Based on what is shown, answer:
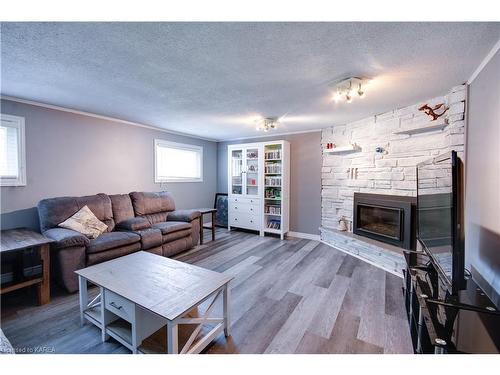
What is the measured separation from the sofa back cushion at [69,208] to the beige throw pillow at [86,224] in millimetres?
76

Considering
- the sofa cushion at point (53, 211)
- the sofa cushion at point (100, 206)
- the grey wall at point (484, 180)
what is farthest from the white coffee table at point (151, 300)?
the grey wall at point (484, 180)

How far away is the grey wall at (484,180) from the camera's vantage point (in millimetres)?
1487

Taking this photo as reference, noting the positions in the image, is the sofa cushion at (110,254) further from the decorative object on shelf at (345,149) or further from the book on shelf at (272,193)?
the decorative object on shelf at (345,149)

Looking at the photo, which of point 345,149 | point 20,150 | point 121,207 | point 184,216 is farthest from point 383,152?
point 20,150

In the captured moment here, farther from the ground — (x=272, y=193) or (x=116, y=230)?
(x=272, y=193)

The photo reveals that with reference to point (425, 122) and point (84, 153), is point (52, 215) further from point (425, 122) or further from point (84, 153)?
point (425, 122)

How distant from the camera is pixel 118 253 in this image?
266cm

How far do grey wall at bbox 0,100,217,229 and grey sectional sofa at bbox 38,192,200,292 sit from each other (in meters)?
0.28

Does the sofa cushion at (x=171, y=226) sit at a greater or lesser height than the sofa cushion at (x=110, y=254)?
greater

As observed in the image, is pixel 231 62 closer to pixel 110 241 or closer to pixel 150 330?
pixel 150 330

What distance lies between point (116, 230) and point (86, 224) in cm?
49

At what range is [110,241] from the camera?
2.58 metres

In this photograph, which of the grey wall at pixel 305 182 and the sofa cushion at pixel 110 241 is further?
the grey wall at pixel 305 182
